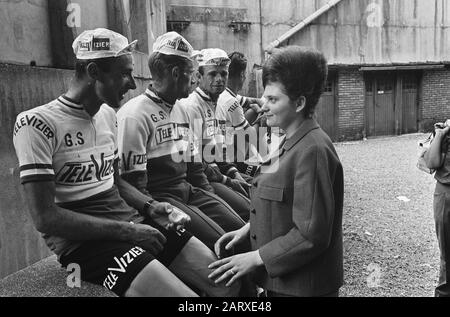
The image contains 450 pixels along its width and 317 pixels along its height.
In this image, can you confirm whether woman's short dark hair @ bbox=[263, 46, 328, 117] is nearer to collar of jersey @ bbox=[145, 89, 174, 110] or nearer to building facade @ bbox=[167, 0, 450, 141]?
collar of jersey @ bbox=[145, 89, 174, 110]

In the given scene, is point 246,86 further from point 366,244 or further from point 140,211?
point 140,211

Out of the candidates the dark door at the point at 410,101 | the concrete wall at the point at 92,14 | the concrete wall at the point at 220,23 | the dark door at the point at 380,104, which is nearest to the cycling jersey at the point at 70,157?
the concrete wall at the point at 92,14

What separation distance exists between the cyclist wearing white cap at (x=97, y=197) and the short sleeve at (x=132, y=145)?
0.13 m

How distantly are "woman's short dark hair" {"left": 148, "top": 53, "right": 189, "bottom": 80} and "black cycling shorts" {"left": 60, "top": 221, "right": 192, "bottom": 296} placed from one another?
131 cm

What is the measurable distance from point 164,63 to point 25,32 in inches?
61.9

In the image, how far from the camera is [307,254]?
1.77m

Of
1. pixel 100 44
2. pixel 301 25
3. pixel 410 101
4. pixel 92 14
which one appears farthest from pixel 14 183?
pixel 410 101

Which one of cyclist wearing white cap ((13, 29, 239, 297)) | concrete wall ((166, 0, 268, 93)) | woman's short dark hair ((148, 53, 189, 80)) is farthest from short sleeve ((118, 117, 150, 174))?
concrete wall ((166, 0, 268, 93))

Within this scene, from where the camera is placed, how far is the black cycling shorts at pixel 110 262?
6.68 ft

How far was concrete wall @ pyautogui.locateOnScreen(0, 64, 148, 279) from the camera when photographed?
3127mm

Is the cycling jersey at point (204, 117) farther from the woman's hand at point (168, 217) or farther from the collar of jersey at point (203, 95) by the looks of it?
the woman's hand at point (168, 217)

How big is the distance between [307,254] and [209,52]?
2.85 m

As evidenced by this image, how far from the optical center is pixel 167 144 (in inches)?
117

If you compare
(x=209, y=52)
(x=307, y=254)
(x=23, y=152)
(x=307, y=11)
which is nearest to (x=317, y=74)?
(x=307, y=254)
